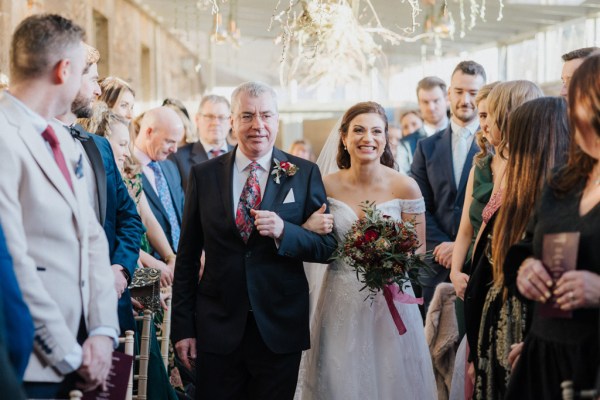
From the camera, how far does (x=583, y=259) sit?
291 cm

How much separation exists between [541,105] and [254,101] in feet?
4.94

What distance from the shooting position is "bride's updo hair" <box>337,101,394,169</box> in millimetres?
5398

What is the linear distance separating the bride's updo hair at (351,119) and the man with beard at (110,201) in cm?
162

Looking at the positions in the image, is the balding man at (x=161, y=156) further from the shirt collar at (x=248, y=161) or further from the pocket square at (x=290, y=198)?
the pocket square at (x=290, y=198)

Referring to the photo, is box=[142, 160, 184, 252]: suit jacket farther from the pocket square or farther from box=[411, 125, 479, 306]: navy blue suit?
the pocket square

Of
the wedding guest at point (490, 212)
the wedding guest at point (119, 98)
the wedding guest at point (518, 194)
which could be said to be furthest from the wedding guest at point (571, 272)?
the wedding guest at point (119, 98)

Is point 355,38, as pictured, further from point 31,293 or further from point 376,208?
point 31,293

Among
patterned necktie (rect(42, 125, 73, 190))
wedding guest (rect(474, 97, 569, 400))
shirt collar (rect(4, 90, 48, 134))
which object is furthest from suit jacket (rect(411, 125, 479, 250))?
shirt collar (rect(4, 90, 48, 134))

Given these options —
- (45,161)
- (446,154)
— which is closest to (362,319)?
(446,154)

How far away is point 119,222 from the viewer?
13.8 ft

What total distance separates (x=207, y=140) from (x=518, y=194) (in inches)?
182

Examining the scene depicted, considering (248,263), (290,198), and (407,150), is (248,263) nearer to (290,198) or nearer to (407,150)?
(290,198)

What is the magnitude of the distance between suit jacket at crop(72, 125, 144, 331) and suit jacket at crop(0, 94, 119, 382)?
Answer: 813 millimetres

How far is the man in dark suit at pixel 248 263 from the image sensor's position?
4.52m
